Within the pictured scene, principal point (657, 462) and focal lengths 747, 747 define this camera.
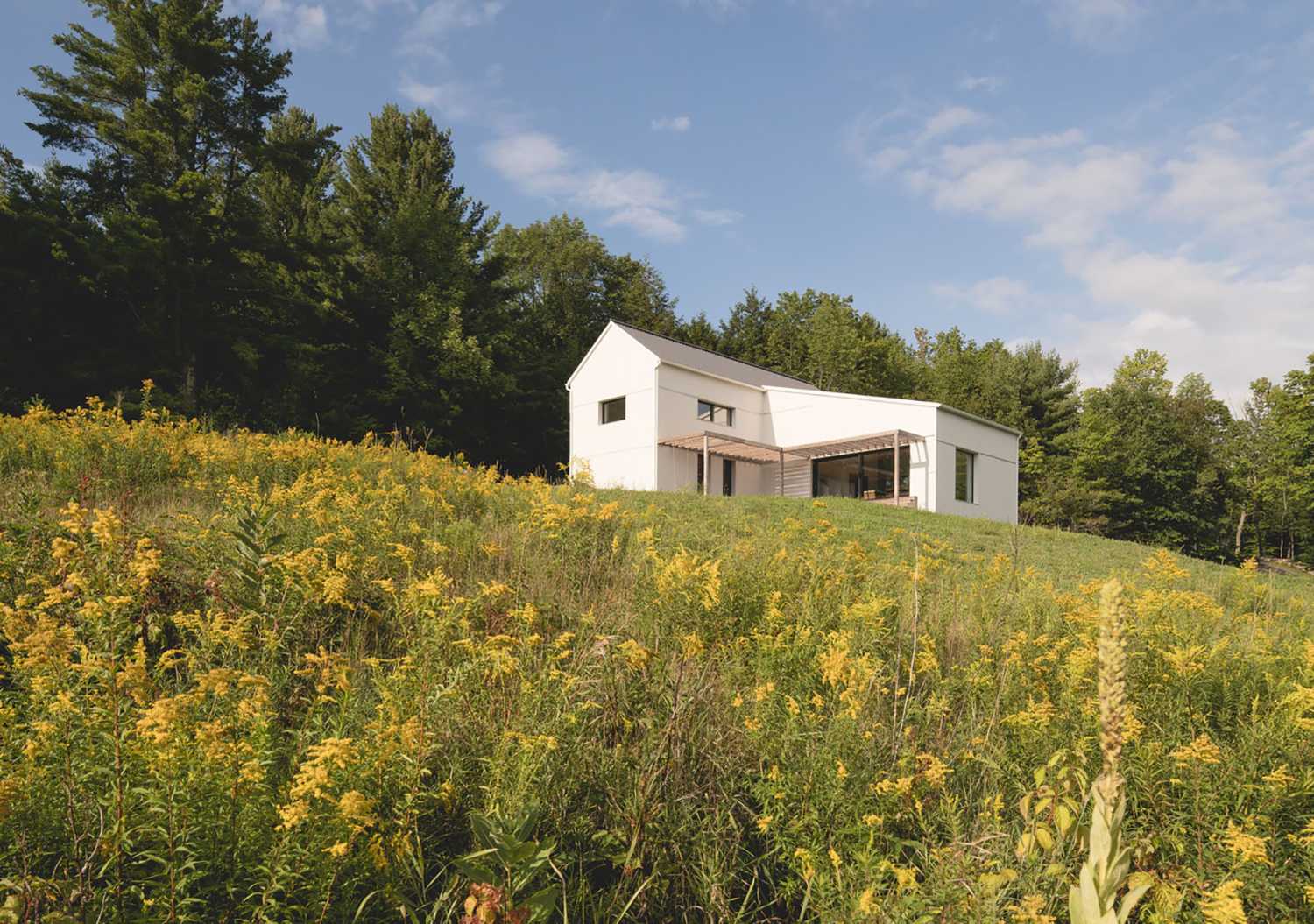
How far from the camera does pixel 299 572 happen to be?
3580mm

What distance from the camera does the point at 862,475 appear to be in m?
27.9

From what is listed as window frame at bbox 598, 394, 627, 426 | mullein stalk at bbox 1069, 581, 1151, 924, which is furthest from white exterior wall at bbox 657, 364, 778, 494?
mullein stalk at bbox 1069, 581, 1151, 924

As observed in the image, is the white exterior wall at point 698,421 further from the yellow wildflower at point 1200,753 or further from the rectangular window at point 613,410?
the yellow wildflower at point 1200,753

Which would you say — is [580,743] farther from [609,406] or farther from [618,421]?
[609,406]

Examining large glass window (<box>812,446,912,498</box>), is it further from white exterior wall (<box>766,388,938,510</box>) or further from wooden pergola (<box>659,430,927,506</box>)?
wooden pergola (<box>659,430,927,506</box>)

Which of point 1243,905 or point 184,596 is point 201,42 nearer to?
point 184,596

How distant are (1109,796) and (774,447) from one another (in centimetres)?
2576

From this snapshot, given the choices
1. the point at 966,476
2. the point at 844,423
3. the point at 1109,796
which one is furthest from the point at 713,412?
the point at 1109,796

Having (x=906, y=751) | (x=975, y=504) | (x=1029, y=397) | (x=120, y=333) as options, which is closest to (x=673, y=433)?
(x=975, y=504)

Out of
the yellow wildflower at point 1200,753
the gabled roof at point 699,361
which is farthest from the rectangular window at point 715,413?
the yellow wildflower at point 1200,753

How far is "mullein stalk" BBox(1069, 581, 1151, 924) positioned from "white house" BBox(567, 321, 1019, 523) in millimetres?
21819

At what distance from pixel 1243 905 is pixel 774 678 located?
77.1 inches

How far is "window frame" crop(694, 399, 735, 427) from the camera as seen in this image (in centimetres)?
2558

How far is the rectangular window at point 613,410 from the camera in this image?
2575 centimetres
